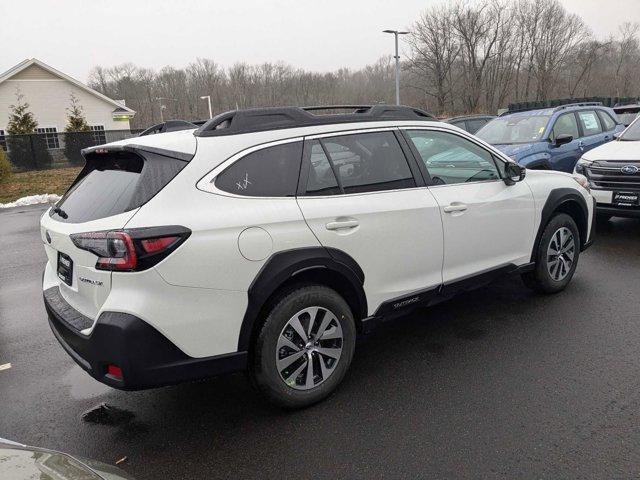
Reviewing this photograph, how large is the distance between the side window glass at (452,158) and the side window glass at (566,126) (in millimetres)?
5403

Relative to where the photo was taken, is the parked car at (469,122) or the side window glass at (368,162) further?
the parked car at (469,122)

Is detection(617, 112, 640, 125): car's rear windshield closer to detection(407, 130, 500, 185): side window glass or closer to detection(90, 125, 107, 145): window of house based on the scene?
detection(407, 130, 500, 185): side window glass

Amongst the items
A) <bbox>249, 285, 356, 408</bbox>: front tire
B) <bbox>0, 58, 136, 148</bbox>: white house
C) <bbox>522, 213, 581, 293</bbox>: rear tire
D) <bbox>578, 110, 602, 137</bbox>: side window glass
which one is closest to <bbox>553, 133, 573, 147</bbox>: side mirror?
<bbox>578, 110, 602, 137</bbox>: side window glass

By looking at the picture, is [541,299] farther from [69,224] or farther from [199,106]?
[199,106]

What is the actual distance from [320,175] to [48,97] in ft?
118

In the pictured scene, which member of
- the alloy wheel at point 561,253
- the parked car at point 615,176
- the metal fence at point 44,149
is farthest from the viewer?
the metal fence at point 44,149

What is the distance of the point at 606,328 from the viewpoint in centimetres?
406

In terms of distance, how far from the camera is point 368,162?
3430 mm

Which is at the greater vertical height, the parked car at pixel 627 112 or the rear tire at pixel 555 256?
the parked car at pixel 627 112

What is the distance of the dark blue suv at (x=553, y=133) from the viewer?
839 centimetres

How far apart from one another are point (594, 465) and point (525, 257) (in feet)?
7.32

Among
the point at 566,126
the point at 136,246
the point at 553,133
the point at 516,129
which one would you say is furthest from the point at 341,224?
the point at 566,126

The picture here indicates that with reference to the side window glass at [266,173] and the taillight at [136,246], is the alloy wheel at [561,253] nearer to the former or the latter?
the side window glass at [266,173]

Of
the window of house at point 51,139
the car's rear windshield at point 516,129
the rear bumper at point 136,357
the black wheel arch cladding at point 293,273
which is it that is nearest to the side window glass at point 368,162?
the black wheel arch cladding at point 293,273
